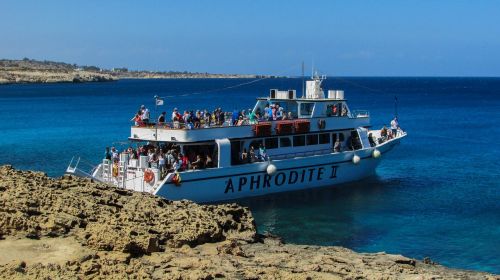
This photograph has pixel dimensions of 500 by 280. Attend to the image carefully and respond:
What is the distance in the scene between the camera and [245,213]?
1603cm

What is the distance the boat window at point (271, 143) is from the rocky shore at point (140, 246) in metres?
13.0

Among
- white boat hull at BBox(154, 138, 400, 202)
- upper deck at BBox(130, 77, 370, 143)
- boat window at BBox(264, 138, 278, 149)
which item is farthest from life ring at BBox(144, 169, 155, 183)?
boat window at BBox(264, 138, 278, 149)

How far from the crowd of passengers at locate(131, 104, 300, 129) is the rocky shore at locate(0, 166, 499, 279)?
10.8 meters

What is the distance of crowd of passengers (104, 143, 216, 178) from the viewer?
981 inches

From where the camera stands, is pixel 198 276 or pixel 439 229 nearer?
pixel 198 276

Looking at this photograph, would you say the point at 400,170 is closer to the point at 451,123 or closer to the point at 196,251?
the point at 196,251

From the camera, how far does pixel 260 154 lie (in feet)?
90.9

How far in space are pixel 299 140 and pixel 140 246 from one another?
1808cm

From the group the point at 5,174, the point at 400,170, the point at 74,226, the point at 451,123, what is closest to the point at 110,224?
the point at 74,226

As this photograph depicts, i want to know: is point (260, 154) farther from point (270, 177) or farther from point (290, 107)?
point (290, 107)

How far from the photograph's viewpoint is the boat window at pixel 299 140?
29484 millimetres

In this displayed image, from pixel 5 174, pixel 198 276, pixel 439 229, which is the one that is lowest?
pixel 439 229

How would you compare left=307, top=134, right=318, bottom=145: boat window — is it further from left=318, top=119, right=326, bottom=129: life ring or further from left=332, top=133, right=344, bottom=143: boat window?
left=332, top=133, right=344, bottom=143: boat window

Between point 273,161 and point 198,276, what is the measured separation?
16693 mm
